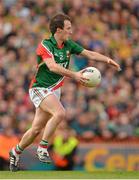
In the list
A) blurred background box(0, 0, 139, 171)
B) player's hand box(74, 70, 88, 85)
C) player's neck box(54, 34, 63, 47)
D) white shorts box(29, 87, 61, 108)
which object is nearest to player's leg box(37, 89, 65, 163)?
white shorts box(29, 87, 61, 108)

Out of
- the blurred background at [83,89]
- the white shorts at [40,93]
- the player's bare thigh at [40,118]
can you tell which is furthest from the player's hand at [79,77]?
the blurred background at [83,89]

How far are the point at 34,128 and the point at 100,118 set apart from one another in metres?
6.03

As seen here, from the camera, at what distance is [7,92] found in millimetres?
19469

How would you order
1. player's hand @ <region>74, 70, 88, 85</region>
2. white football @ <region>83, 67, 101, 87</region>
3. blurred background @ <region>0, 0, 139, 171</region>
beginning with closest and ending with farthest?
player's hand @ <region>74, 70, 88, 85</region> < white football @ <region>83, 67, 101, 87</region> < blurred background @ <region>0, 0, 139, 171</region>

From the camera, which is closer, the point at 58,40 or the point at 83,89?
the point at 58,40

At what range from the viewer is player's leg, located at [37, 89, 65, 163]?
43.7 ft

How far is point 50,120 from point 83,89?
22.5ft

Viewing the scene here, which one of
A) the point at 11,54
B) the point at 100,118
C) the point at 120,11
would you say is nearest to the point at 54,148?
the point at 100,118

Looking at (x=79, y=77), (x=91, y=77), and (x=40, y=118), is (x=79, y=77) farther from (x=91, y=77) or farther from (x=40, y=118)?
(x=40, y=118)

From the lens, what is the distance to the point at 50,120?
13.4 m

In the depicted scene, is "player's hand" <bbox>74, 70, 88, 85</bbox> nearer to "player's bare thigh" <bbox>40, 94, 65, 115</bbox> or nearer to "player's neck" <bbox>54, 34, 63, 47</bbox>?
"player's bare thigh" <bbox>40, 94, 65, 115</bbox>

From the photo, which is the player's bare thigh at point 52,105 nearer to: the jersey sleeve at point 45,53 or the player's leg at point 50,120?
the player's leg at point 50,120

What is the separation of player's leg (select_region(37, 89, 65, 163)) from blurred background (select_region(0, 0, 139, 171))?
11.1 ft

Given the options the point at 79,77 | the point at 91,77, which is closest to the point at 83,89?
the point at 91,77
